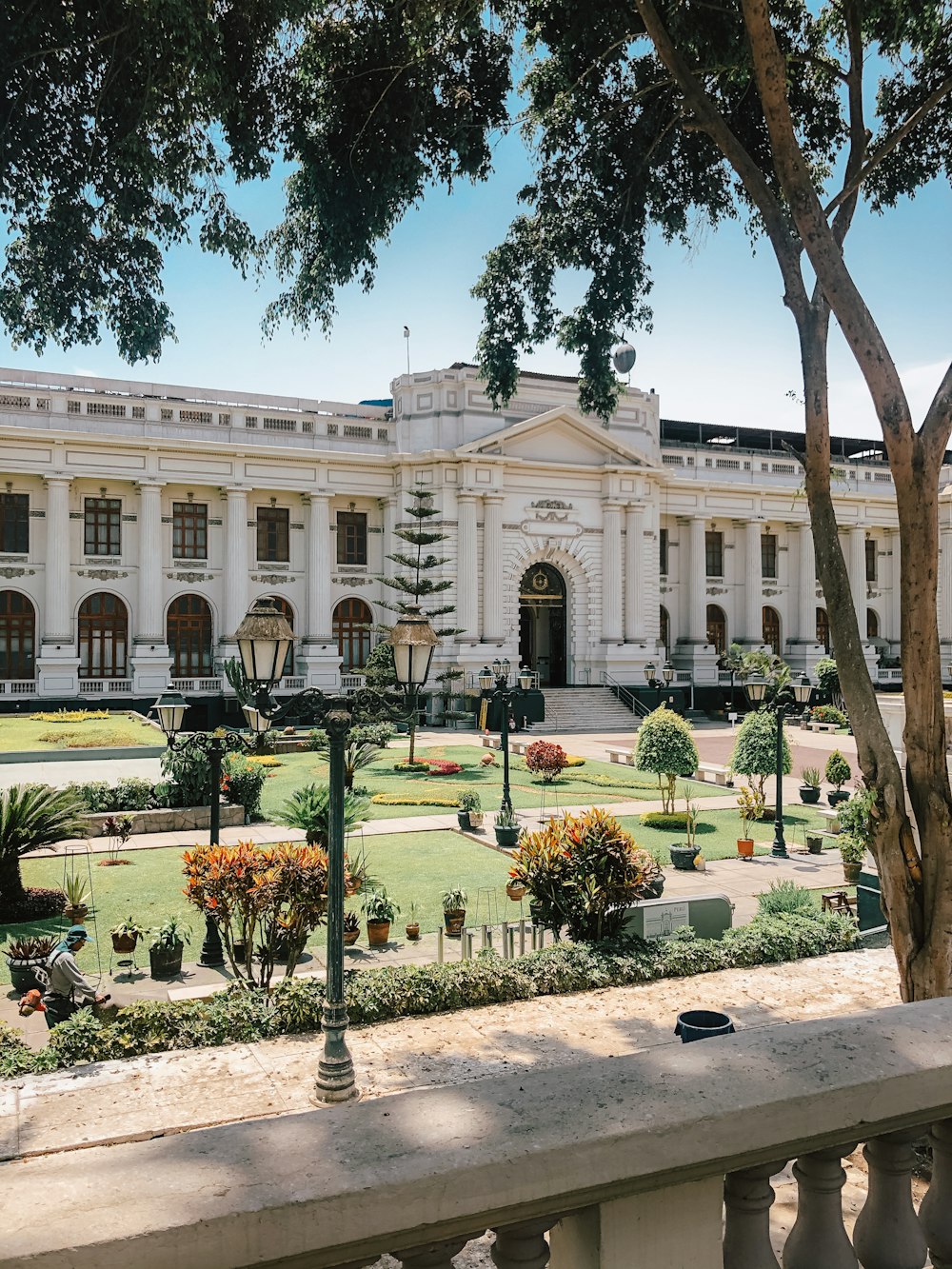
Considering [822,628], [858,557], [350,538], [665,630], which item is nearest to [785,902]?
[350,538]

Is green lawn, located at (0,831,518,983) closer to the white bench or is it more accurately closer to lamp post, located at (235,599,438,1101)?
lamp post, located at (235,599,438,1101)

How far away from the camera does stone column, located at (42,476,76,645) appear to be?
36.1m

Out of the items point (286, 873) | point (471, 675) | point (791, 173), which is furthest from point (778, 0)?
point (471, 675)

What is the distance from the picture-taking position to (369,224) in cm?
916

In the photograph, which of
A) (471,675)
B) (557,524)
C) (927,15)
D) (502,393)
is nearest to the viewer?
(927,15)

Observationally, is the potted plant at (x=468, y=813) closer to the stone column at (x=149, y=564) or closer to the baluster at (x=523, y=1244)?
the baluster at (x=523, y=1244)

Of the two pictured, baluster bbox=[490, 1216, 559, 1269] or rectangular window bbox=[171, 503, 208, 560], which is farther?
rectangular window bbox=[171, 503, 208, 560]

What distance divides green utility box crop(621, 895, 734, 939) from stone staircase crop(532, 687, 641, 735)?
25.1 m

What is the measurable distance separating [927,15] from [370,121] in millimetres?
4917

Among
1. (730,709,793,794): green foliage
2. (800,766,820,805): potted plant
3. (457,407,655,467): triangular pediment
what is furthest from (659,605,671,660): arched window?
(730,709,793,794): green foliage

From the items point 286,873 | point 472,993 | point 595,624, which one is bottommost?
point 472,993

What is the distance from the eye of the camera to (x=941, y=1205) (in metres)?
2.43

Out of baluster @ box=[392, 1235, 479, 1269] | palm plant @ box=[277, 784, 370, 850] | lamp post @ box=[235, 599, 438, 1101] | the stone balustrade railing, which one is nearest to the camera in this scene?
the stone balustrade railing

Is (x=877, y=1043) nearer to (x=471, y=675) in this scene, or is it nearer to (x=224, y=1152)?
(x=224, y=1152)
